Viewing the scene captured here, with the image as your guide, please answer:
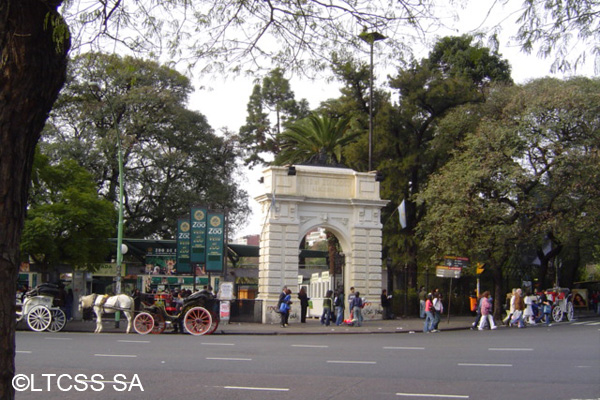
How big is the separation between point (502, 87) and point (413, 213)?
8.60 meters

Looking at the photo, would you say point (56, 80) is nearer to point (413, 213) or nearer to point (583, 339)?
point (583, 339)

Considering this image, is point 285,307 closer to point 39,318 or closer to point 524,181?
point 39,318

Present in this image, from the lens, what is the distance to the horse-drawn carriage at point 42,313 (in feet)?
83.3

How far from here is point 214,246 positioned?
30.8 metres

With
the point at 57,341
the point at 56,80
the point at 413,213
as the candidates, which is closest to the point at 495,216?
the point at 413,213

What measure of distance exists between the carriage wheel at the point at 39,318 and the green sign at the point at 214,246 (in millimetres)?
7340

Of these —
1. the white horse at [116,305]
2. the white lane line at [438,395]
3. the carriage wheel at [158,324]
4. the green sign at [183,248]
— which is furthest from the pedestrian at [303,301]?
the white lane line at [438,395]

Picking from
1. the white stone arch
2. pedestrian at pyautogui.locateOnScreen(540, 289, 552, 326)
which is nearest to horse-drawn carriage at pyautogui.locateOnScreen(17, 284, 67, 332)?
the white stone arch

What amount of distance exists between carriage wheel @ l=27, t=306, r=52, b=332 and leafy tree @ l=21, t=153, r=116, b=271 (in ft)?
15.7

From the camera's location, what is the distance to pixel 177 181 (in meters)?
48.5

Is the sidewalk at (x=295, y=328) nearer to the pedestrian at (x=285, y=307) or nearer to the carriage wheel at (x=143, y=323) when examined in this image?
the pedestrian at (x=285, y=307)

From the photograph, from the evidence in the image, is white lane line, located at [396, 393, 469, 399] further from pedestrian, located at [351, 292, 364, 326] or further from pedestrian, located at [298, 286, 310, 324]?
pedestrian, located at [298, 286, 310, 324]

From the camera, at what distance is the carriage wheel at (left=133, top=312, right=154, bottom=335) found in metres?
24.9

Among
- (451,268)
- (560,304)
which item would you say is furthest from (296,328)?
(560,304)
